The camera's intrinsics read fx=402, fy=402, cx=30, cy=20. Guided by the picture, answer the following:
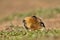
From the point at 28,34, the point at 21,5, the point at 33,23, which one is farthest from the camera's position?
the point at 21,5

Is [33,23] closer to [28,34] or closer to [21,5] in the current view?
[28,34]

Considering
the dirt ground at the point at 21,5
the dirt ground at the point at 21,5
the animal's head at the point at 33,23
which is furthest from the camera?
the dirt ground at the point at 21,5

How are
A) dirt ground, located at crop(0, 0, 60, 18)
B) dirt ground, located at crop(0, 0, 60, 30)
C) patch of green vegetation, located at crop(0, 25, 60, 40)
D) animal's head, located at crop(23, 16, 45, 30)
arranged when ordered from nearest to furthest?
patch of green vegetation, located at crop(0, 25, 60, 40)
animal's head, located at crop(23, 16, 45, 30)
dirt ground, located at crop(0, 0, 60, 30)
dirt ground, located at crop(0, 0, 60, 18)

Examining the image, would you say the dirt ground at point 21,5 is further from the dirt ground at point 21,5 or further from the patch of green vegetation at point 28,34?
the patch of green vegetation at point 28,34

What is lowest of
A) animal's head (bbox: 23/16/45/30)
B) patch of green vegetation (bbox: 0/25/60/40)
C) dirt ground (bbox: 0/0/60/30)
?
patch of green vegetation (bbox: 0/25/60/40)

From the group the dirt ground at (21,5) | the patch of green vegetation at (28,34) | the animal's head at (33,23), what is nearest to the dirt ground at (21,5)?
the dirt ground at (21,5)

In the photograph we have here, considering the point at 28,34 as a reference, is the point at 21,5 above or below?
above

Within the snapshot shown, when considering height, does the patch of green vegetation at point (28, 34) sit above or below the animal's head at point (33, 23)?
below

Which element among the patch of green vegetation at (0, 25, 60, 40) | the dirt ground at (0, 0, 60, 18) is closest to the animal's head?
the patch of green vegetation at (0, 25, 60, 40)

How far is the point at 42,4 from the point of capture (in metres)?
27.1

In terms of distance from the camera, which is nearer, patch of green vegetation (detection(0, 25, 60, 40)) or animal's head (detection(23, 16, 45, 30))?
patch of green vegetation (detection(0, 25, 60, 40))

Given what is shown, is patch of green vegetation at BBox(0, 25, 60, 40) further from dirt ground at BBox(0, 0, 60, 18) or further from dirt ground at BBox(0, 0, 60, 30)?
dirt ground at BBox(0, 0, 60, 18)

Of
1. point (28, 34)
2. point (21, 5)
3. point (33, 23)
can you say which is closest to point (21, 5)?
point (21, 5)

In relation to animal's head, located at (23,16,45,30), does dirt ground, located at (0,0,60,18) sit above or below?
above
